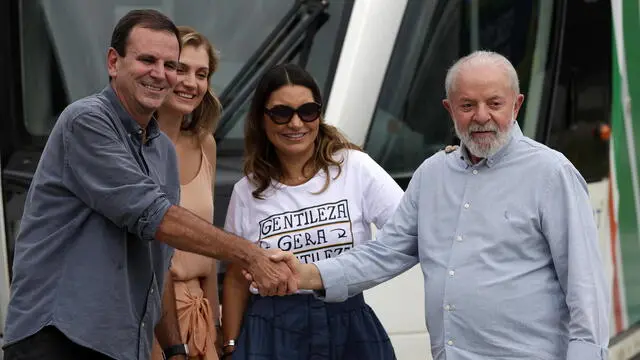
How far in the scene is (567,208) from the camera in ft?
12.0

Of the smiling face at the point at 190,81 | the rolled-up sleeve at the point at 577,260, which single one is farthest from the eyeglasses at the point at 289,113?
the rolled-up sleeve at the point at 577,260

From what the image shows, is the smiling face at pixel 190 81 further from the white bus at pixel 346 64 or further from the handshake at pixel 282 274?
the white bus at pixel 346 64

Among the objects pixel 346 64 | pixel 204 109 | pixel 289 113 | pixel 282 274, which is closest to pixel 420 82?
pixel 346 64

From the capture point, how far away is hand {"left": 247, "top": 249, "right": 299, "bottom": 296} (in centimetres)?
414

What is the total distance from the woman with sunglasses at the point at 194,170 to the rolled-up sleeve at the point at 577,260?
125 cm

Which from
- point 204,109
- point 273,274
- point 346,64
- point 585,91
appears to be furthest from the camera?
point 585,91

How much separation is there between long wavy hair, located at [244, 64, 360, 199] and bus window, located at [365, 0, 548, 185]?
1209mm

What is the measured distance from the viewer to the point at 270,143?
4.52m

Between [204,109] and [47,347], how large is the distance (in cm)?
130

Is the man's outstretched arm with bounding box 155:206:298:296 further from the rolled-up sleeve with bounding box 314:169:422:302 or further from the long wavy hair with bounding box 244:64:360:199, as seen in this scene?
the long wavy hair with bounding box 244:64:360:199

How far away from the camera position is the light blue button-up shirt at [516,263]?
3639 mm

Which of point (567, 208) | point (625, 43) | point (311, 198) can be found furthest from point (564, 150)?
point (567, 208)

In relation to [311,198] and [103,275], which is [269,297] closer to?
[311,198]

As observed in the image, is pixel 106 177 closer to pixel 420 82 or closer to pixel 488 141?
pixel 488 141
